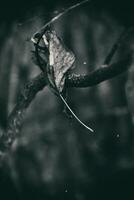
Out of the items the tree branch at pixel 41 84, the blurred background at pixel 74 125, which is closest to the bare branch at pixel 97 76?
the tree branch at pixel 41 84

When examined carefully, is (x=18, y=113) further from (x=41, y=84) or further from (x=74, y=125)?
(x=74, y=125)

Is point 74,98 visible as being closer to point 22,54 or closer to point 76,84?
point 22,54

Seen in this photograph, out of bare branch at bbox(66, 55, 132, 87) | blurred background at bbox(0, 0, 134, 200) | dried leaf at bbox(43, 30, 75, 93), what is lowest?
blurred background at bbox(0, 0, 134, 200)

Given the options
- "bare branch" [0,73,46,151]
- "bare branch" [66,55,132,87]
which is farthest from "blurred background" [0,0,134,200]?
"bare branch" [66,55,132,87]

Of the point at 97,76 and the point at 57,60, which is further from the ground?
the point at 57,60

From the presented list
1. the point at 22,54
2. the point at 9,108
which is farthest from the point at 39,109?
the point at 22,54

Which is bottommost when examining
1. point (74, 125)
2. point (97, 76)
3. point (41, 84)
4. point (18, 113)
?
point (74, 125)

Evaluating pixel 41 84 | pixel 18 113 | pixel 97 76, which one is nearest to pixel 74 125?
pixel 18 113

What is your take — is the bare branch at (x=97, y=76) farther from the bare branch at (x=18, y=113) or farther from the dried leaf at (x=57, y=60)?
the bare branch at (x=18, y=113)

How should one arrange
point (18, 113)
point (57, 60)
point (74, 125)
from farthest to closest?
1. point (74, 125)
2. point (18, 113)
3. point (57, 60)

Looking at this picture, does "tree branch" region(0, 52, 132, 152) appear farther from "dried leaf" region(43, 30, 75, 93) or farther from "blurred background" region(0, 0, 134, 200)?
"blurred background" region(0, 0, 134, 200)
